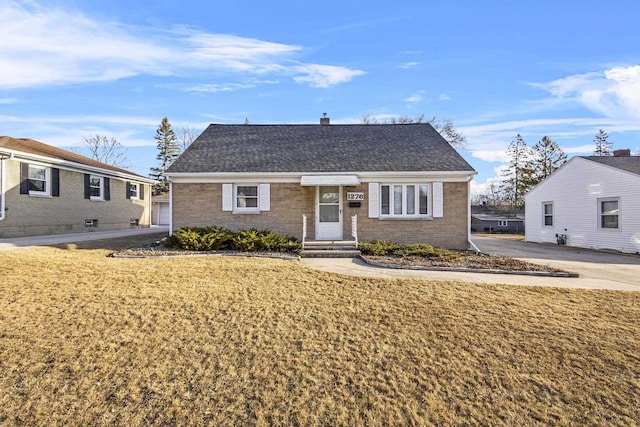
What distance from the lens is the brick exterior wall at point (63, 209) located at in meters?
14.0

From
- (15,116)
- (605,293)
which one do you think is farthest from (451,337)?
(15,116)

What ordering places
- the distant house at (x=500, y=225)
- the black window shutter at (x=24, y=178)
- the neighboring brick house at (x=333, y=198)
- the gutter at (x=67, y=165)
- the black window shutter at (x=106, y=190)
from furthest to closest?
the distant house at (x=500, y=225), the black window shutter at (x=106, y=190), the black window shutter at (x=24, y=178), the gutter at (x=67, y=165), the neighboring brick house at (x=333, y=198)

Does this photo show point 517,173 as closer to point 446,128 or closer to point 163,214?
point 446,128

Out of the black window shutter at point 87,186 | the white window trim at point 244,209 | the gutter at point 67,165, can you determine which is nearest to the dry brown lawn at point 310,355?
the white window trim at point 244,209

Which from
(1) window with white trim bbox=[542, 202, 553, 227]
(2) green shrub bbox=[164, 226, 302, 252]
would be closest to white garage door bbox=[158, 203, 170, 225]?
(2) green shrub bbox=[164, 226, 302, 252]

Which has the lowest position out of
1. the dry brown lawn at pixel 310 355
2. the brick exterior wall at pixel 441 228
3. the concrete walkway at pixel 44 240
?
the dry brown lawn at pixel 310 355

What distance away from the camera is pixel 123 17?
1015 centimetres

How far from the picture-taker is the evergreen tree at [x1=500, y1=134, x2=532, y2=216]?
35.8 metres

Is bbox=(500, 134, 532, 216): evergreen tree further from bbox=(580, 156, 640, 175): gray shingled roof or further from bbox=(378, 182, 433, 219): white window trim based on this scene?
bbox=(378, 182, 433, 219): white window trim

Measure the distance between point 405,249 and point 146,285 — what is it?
7.46m

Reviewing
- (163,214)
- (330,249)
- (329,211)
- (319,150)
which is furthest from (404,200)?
(163,214)

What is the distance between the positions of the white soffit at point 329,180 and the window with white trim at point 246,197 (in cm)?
201

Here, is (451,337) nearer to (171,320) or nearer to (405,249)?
(171,320)

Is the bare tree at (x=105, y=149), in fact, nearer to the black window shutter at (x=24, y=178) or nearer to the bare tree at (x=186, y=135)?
the bare tree at (x=186, y=135)
